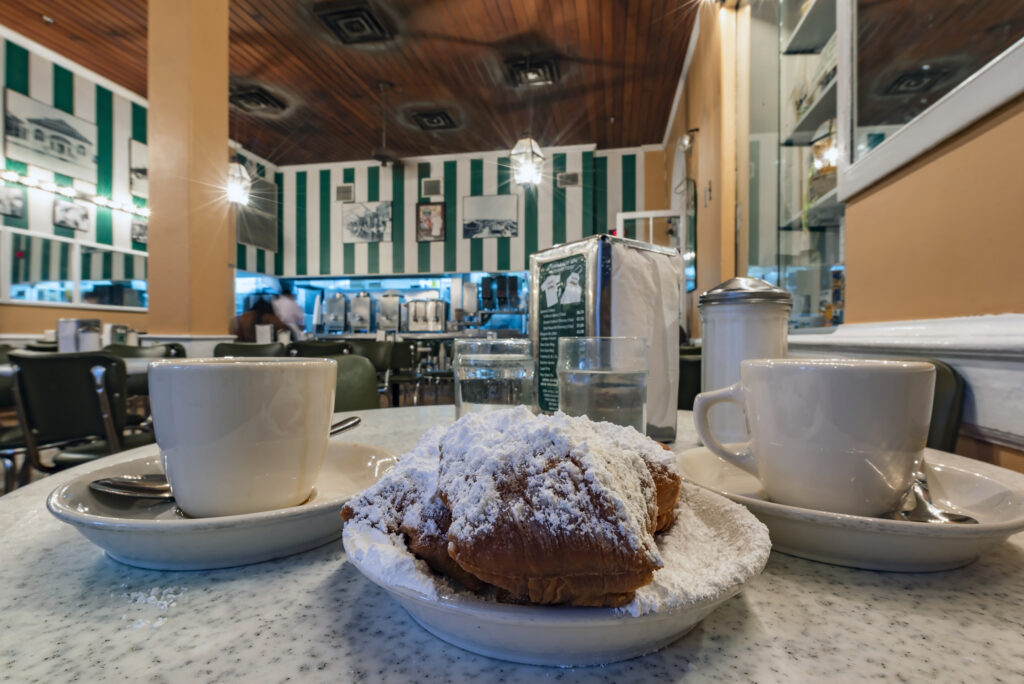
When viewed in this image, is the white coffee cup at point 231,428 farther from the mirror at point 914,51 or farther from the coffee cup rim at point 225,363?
the mirror at point 914,51

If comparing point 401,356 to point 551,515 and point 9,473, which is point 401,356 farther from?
point 551,515

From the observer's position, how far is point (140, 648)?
1.02ft

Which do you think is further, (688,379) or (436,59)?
(436,59)

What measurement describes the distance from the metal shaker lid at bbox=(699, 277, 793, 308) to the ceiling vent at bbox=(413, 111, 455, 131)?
6526 millimetres

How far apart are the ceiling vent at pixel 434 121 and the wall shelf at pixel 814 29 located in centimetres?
502

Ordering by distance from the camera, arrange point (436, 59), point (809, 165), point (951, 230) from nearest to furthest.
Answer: point (951, 230) < point (809, 165) < point (436, 59)

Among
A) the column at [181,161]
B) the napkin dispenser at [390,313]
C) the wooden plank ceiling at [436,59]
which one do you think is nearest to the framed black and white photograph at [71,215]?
the wooden plank ceiling at [436,59]

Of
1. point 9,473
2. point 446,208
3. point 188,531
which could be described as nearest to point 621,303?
point 188,531

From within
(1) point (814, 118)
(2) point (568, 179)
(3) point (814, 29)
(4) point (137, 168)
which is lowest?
(1) point (814, 118)

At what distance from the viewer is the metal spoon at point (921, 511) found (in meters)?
0.47

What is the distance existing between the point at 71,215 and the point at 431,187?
4.69 m

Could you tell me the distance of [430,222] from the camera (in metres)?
8.47

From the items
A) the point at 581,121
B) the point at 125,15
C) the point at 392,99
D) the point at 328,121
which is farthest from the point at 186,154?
the point at 581,121

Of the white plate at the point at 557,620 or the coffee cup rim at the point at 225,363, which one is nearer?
the white plate at the point at 557,620
